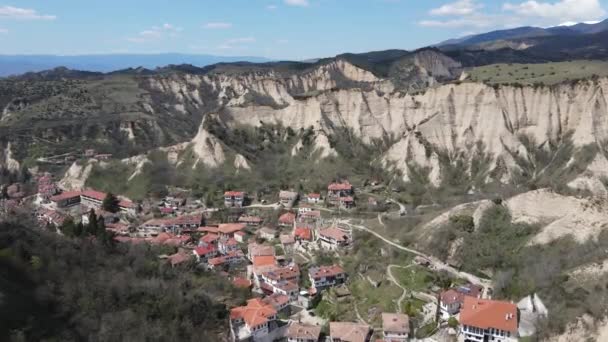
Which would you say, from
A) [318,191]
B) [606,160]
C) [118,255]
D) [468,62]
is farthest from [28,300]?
[468,62]

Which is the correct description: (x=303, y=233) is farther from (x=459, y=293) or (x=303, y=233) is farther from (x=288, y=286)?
(x=459, y=293)

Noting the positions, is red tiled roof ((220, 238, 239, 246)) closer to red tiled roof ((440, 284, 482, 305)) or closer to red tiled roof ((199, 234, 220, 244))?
red tiled roof ((199, 234, 220, 244))

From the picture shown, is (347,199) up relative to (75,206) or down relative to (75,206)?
Answer: up

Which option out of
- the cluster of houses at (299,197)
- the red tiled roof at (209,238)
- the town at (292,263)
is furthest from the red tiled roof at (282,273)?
the cluster of houses at (299,197)

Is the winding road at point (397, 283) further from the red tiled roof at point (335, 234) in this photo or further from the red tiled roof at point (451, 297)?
the red tiled roof at point (335, 234)

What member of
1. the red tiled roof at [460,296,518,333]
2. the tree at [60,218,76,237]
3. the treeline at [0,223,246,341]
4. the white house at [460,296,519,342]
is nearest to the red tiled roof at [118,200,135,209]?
the tree at [60,218,76,237]

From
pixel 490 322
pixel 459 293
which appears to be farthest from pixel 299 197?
pixel 490 322
